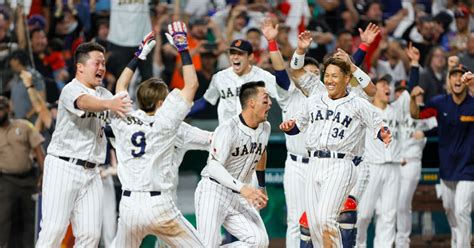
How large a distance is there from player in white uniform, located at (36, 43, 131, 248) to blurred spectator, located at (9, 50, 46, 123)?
15.0ft

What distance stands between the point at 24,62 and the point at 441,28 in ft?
22.1

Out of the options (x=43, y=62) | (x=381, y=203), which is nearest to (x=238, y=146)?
(x=381, y=203)

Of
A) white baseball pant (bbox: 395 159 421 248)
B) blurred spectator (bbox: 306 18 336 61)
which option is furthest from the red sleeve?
blurred spectator (bbox: 306 18 336 61)

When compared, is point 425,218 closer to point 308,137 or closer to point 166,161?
point 308,137

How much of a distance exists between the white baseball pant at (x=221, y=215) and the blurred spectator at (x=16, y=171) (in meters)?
4.27

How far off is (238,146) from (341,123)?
3.41 ft

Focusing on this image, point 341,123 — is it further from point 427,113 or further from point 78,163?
point 427,113

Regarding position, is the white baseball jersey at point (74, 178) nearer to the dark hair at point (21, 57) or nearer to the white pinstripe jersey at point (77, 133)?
the white pinstripe jersey at point (77, 133)

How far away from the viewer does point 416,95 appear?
14.2 meters

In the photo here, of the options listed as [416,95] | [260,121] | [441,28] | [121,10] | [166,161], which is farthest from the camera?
[441,28]

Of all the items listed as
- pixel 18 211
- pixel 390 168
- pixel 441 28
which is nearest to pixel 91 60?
pixel 18 211

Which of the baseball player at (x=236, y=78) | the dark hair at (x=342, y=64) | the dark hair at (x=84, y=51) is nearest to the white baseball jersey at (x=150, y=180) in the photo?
the dark hair at (x=84, y=51)

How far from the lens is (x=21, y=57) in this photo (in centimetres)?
1479

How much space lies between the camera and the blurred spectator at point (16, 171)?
46.0ft
